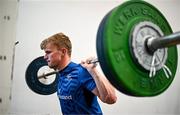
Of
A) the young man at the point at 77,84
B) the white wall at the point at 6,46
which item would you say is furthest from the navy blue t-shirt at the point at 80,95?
the white wall at the point at 6,46

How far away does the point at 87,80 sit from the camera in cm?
159

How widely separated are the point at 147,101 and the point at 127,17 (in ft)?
10.0

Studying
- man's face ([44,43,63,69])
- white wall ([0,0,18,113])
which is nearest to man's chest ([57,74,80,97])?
man's face ([44,43,63,69])

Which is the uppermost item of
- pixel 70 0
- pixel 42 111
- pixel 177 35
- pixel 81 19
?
pixel 70 0

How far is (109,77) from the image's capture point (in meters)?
0.80

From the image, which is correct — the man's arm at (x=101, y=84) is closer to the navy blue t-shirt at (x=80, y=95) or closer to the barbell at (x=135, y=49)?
the navy blue t-shirt at (x=80, y=95)

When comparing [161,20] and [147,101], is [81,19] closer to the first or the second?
[147,101]

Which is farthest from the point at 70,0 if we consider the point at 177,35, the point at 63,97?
the point at 177,35

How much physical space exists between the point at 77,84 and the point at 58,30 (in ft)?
7.75

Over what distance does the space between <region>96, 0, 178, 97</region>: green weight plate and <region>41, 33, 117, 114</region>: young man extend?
552 millimetres

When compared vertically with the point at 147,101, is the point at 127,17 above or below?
above

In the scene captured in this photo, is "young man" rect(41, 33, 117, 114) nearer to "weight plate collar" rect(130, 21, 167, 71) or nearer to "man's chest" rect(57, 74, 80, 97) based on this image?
"man's chest" rect(57, 74, 80, 97)

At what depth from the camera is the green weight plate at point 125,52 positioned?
788mm

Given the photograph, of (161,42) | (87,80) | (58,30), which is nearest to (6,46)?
(87,80)
